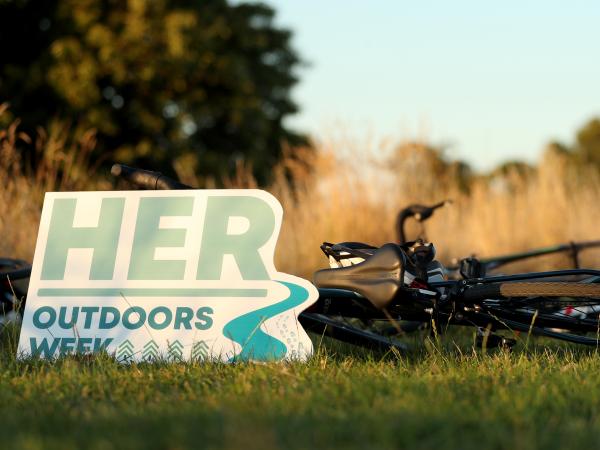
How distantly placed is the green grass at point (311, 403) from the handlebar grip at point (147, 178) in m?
1.03

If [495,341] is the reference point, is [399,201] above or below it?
above

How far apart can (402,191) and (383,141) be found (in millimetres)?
665

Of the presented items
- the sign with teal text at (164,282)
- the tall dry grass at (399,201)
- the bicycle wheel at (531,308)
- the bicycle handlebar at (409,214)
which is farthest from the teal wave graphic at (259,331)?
the tall dry grass at (399,201)

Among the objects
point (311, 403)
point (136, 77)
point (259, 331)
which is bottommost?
point (311, 403)

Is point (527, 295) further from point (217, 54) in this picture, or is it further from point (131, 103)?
point (217, 54)

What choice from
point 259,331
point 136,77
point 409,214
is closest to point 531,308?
point 259,331

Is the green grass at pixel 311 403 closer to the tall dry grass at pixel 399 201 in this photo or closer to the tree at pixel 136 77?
the tall dry grass at pixel 399 201

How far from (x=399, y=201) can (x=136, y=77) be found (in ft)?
48.6

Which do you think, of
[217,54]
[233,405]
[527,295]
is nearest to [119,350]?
[233,405]

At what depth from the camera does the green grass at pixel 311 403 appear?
96.4 inches

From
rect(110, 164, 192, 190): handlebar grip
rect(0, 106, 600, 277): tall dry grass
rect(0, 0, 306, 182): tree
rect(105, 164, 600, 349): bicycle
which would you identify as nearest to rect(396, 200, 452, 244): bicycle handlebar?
rect(105, 164, 600, 349): bicycle

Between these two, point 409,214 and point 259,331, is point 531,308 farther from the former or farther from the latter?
point 409,214

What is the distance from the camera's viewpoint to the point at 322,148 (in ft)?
34.4

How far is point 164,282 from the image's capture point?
417 centimetres
